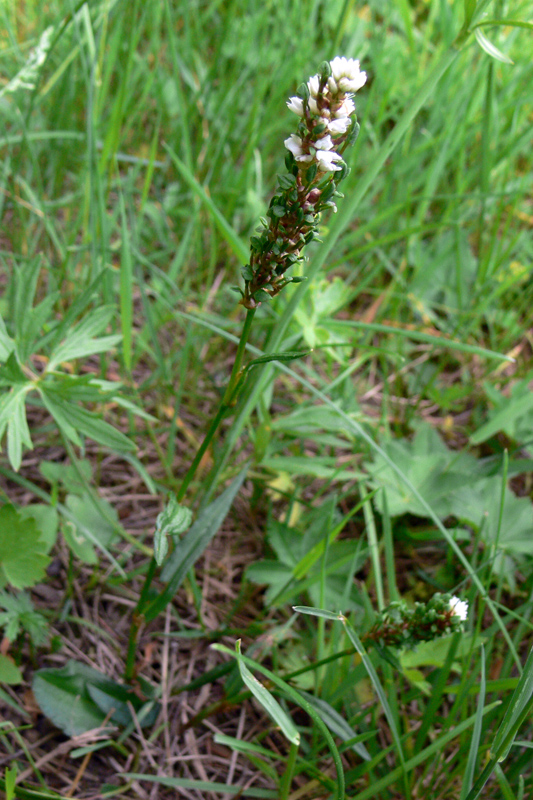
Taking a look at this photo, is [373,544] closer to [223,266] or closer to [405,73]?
[223,266]

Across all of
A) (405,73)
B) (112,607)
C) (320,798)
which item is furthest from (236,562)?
(405,73)

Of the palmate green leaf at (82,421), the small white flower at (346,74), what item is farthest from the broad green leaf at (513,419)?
the small white flower at (346,74)

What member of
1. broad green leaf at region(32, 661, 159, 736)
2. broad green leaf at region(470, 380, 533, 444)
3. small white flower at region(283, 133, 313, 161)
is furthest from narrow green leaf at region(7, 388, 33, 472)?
broad green leaf at region(470, 380, 533, 444)

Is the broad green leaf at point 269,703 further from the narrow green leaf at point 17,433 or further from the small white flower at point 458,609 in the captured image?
the narrow green leaf at point 17,433

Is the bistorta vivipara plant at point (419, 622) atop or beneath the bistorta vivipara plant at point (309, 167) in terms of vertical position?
beneath

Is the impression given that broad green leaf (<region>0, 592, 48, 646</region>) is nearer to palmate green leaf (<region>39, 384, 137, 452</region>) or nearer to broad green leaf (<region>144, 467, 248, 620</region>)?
broad green leaf (<region>144, 467, 248, 620</region>)

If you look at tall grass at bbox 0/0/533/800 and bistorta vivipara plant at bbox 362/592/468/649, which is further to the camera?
tall grass at bbox 0/0/533/800
